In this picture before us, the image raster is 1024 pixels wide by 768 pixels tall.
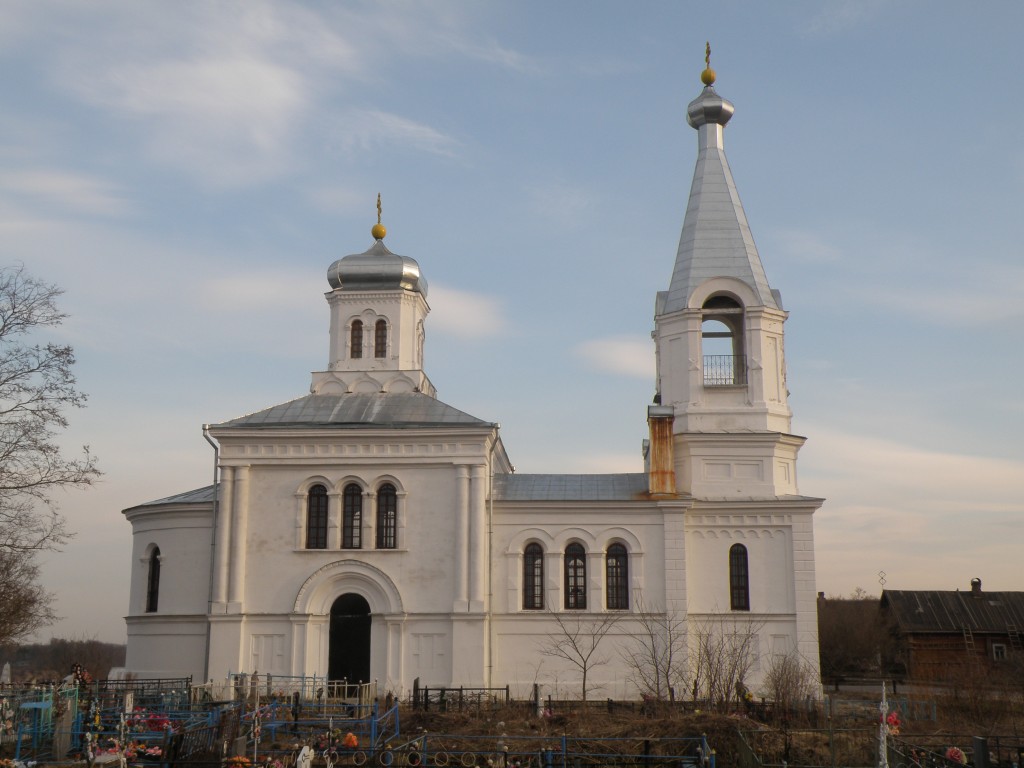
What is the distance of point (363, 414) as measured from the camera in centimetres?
3269

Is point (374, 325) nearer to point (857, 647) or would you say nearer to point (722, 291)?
point (722, 291)

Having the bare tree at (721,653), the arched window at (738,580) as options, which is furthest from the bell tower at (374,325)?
the bare tree at (721,653)

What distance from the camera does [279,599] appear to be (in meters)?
31.0

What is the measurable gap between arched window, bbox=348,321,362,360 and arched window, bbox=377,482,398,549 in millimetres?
5401

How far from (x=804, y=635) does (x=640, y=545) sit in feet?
16.3

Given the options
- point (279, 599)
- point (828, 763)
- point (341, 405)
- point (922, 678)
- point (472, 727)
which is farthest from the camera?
point (922, 678)

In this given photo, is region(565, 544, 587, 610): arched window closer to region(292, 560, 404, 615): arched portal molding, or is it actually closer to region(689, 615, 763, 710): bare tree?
region(689, 615, 763, 710): bare tree

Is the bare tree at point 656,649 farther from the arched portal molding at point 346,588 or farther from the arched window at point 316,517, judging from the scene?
the arched window at point 316,517

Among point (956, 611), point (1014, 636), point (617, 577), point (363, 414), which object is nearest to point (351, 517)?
point (363, 414)

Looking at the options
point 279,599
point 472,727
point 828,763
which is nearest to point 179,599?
point 279,599

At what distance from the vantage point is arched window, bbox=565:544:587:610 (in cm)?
3191

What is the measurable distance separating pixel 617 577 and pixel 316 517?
8.46m

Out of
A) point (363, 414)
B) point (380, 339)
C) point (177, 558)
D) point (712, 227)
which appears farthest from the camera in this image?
point (380, 339)

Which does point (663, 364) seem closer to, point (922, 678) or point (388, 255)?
point (388, 255)
